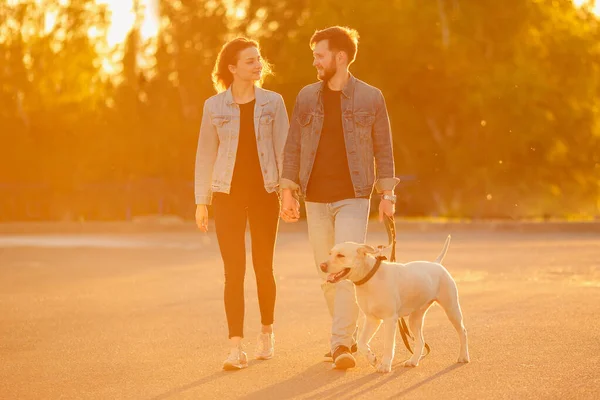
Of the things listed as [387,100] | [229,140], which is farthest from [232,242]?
[387,100]

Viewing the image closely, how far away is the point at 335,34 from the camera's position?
28.2 feet

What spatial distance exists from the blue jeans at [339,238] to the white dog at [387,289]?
18 centimetres

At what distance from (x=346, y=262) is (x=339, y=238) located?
2.02ft

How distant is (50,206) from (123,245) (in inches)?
370

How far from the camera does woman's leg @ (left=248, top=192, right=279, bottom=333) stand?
8.89m

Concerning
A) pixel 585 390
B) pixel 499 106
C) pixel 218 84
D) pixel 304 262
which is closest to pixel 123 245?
pixel 304 262

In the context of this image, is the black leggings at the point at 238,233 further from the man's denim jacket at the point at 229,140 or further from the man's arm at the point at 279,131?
the man's arm at the point at 279,131

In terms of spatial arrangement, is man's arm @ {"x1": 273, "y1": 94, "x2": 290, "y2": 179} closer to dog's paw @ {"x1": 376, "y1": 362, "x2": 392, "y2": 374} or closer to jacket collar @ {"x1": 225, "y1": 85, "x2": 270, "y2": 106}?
jacket collar @ {"x1": 225, "y1": 85, "x2": 270, "y2": 106}

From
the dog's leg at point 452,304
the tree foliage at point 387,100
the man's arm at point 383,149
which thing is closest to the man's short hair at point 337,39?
the man's arm at point 383,149

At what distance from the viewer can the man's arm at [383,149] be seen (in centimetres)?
866

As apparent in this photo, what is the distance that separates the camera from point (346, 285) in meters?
8.62

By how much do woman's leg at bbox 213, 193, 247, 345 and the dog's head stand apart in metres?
0.96

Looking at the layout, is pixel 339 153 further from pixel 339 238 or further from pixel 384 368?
pixel 384 368

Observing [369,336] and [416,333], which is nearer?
[369,336]
